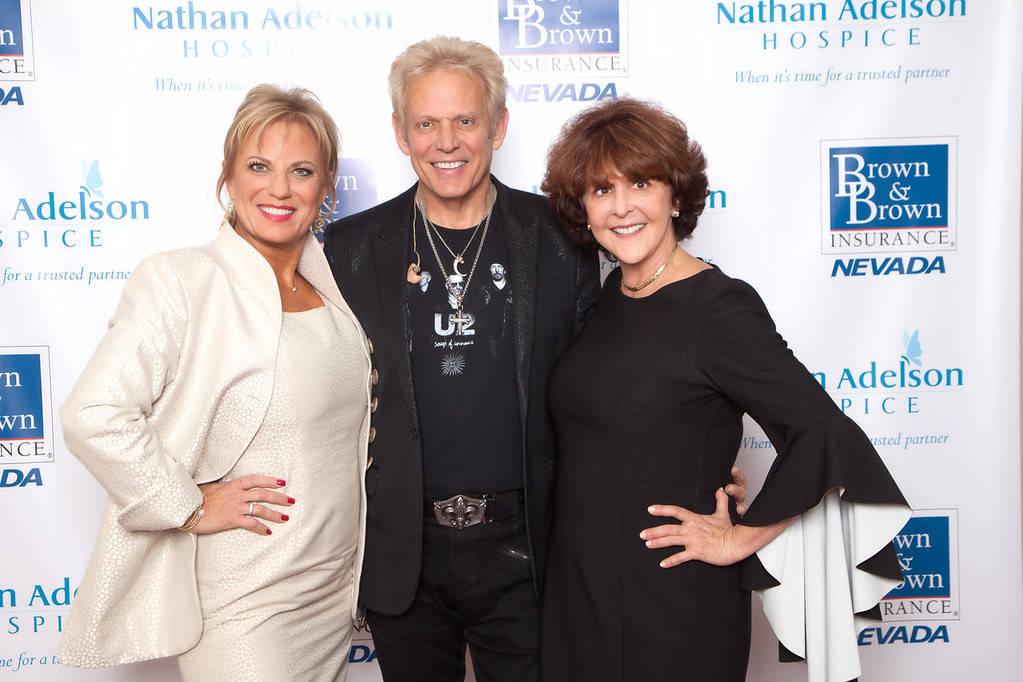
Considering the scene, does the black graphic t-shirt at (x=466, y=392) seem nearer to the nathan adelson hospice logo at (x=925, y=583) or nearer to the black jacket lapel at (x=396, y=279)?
the black jacket lapel at (x=396, y=279)

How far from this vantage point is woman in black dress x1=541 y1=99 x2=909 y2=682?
153 centimetres

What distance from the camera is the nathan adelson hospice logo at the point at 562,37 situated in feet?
8.79

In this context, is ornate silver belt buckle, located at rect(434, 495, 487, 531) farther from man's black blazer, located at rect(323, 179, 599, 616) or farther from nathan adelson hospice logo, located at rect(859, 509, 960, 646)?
nathan adelson hospice logo, located at rect(859, 509, 960, 646)

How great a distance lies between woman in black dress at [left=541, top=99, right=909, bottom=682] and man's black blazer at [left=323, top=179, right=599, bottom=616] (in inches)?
5.9

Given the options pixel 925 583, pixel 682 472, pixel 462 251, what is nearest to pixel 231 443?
pixel 462 251

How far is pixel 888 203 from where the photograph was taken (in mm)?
2773

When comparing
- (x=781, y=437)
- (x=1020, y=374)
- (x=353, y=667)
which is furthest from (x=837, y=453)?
(x=353, y=667)

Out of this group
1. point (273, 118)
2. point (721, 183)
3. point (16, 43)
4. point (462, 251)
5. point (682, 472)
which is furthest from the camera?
point (721, 183)

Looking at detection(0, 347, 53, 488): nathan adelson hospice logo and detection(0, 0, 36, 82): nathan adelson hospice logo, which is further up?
detection(0, 0, 36, 82): nathan adelson hospice logo

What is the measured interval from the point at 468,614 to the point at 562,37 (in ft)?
5.91

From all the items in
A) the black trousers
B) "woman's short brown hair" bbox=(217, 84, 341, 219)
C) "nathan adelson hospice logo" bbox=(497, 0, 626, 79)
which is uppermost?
"nathan adelson hospice logo" bbox=(497, 0, 626, 79)

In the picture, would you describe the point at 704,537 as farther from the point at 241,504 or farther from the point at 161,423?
the point at 161,423

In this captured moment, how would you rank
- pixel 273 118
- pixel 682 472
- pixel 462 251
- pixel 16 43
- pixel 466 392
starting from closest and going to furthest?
pixel 682 472, pixel 273 118, pixel 466 392, pixel 462 251, pixel 16 43

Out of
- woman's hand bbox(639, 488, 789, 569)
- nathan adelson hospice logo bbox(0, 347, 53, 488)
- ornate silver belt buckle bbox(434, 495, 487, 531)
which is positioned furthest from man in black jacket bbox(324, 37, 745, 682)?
nathan adelson hospice logo bbox(0, 347, 53, 488)
